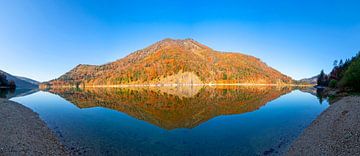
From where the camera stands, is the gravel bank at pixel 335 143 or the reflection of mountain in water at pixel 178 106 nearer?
the gravel bank at pixel 335 143

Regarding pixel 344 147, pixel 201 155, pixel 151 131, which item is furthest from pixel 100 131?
pixel 344 147

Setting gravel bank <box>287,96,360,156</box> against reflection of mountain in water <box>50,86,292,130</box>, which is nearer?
gravel bank <box>287,96,360,156</box>

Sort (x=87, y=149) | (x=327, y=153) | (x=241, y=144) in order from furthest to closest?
(x=241, y=144)
(x=87, y=149)
(x=327, y=153)

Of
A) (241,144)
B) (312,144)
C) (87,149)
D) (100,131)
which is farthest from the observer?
(100,131)

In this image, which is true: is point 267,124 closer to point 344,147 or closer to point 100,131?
point 344,147

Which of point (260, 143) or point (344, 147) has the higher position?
point (344, 147)

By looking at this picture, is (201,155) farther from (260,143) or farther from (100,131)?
(100,131)

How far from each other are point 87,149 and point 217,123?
21410 millimetres

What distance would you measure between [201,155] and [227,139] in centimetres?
702

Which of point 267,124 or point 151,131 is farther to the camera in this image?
point 267,124

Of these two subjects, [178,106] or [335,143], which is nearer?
[335,143]

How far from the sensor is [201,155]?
2102 centimetres

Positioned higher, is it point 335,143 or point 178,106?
point 335,143

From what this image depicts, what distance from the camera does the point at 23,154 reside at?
17297mm
